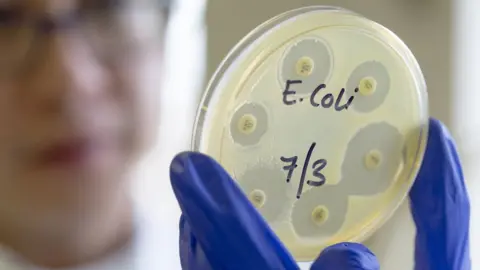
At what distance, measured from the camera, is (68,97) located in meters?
0.47

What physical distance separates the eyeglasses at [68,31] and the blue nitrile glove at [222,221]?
0.20 metres

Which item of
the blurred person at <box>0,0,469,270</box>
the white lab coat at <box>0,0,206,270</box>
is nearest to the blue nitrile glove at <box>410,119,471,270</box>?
the blurred person at <box>0,0,469,270</box>

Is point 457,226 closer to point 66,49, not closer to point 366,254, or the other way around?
point 366,254

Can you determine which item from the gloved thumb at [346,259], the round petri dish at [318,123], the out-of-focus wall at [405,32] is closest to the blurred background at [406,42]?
the out-of-focus wall at [405,32]

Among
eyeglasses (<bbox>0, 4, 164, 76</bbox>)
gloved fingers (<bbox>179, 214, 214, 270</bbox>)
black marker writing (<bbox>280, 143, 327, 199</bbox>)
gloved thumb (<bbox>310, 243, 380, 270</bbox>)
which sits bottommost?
gloved fingers (<bbox>179, 214, 214, 270</bbox>)

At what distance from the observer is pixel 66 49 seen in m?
0.50

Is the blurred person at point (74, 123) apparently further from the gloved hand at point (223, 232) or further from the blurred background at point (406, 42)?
the gloved hand at point (223, 232)

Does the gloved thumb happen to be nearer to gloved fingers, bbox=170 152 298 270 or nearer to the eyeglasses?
gloved fingers, bbox=170 152 298 270

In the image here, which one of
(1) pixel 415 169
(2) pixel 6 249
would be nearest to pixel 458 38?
(1) pixel 415 169

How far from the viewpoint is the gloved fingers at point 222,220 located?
36 centimetres

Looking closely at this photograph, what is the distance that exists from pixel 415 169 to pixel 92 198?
0.96ft

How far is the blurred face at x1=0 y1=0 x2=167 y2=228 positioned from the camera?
47cm

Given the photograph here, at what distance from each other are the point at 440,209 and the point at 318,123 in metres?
0.11

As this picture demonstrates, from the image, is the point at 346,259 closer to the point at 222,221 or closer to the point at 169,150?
the point at 222,221
